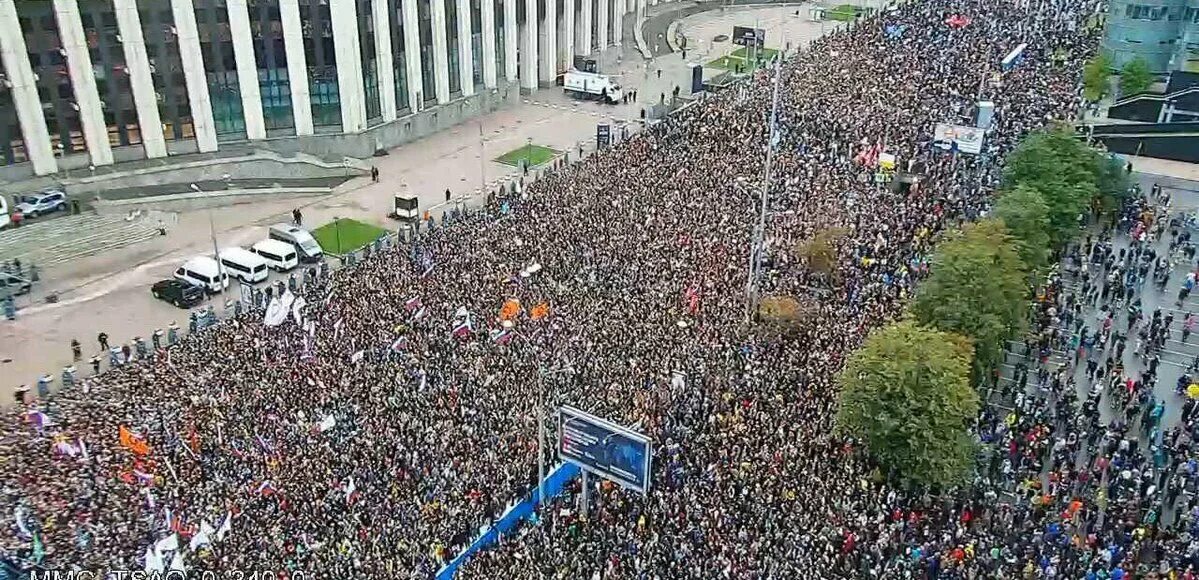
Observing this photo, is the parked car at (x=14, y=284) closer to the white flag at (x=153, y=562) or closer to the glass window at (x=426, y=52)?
the white flag at (x=153, y=562)

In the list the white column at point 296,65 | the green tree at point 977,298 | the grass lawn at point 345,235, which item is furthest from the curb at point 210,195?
the green tree at point 977,298

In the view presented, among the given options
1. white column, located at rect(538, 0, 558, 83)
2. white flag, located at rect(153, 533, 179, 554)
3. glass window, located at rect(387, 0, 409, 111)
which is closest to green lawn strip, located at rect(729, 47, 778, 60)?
white column, located at rect(538, 0, 558, 83)

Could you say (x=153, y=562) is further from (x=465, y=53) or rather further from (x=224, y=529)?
(x=465, y=53)

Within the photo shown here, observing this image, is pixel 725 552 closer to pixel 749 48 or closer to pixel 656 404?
pixel 656 404

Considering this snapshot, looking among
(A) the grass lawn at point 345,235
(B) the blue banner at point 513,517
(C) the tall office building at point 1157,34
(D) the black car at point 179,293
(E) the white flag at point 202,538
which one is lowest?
(A) the grass lawn at point 345,235

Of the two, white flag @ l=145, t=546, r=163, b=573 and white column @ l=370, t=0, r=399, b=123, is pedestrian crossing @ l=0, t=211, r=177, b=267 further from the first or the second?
white flag @ l=145, t=546, r=163, b=573
